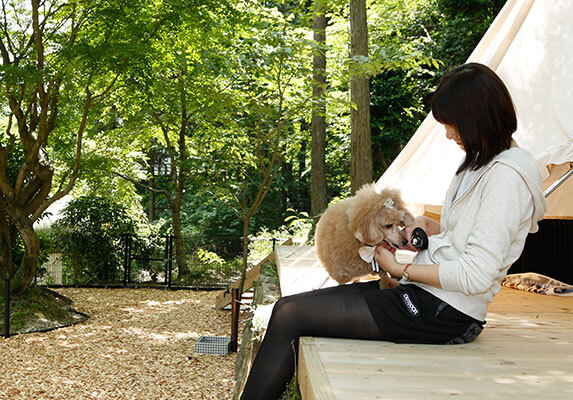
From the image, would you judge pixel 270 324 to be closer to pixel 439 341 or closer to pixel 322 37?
pixel 439 341

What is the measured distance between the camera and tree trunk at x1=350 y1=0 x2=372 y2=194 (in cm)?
740

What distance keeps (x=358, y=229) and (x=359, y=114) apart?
5.33m

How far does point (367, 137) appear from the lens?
753cm

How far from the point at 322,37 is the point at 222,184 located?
3855 mm

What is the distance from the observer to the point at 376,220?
2.32m

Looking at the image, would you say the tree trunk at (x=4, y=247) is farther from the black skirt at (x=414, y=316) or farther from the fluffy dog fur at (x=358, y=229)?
the black skirt at (x=414, y=316)

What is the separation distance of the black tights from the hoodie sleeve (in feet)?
1.27

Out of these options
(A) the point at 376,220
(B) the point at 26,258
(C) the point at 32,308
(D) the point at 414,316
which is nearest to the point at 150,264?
(B) the point at 26,258

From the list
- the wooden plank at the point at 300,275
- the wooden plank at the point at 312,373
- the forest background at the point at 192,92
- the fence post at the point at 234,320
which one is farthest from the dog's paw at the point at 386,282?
the forest background at the point at 192,92

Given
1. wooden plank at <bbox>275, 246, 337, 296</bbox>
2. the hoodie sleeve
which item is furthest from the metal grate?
the hoodie sleeve

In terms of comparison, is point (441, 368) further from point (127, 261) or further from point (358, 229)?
point (127, 261)

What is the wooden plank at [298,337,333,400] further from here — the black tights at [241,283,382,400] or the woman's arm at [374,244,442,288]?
the woman's arm at [374,244,442,288]

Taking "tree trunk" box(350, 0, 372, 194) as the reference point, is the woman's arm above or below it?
below

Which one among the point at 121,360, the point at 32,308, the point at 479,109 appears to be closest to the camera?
the point at 479,109
